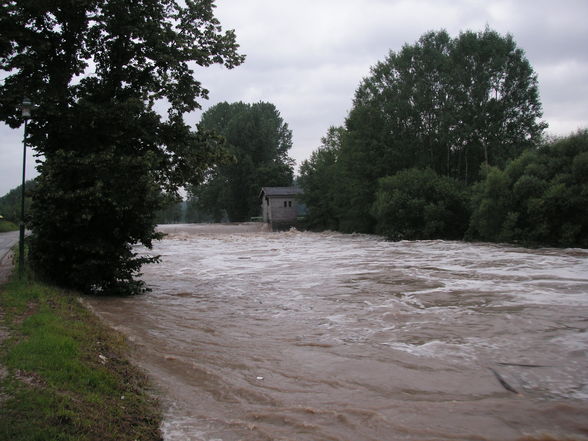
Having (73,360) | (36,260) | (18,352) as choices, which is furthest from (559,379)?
(36,260)

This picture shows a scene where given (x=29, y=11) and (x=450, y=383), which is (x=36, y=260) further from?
(x=450, y=383)

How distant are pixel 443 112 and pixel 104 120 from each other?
34668mm

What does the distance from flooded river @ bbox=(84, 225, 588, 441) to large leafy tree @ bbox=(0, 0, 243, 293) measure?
6.23ft

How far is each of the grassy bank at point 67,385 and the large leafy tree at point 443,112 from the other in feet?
127

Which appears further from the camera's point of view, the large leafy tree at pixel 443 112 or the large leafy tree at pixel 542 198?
the large leafy tree at pixel 443 112

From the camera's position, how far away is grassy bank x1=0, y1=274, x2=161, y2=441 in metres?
4.07

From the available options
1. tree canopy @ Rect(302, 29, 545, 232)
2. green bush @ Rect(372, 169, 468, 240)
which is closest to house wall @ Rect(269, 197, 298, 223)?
tree canopy @ Rect(302, 29, 545, 232)

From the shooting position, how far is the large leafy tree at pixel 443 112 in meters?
41.6

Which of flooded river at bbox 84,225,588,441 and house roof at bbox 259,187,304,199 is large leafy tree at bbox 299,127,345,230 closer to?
house roof at bbox 259,187,304,199

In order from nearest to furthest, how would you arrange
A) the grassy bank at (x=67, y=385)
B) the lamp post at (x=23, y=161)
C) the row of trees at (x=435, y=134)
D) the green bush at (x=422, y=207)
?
the grassy bank at (x=67, y=385) → the lamp post at (x=23, y=161) → the green bush at (x=422, y=207) → the row of trees at (x=435, y=134)

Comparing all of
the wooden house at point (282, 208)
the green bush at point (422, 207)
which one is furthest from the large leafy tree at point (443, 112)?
the wooden house at point (282, 208)

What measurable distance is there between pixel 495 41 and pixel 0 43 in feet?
134

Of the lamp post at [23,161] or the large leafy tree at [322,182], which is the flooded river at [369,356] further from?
the large leafy tree at [322,182]

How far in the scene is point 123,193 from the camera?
1177 centimetres
